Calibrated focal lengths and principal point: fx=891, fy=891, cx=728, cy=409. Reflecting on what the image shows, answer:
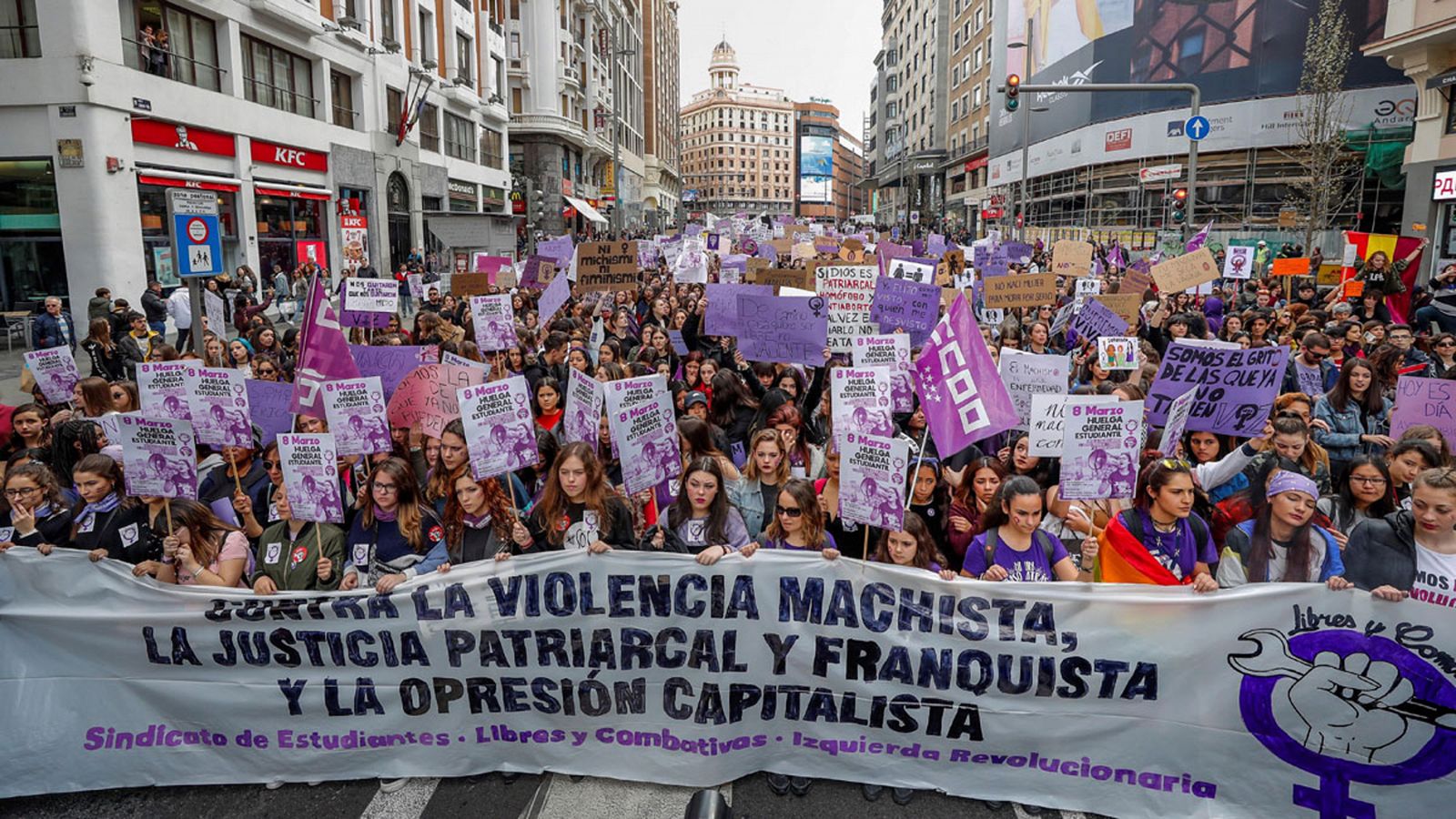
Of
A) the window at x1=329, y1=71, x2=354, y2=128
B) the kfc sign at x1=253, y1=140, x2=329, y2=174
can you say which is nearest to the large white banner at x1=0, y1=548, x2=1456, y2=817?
the kfc sign at x1=253, y1=140, x2=329, y2=174

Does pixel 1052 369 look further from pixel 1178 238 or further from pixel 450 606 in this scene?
pixel 1178 238

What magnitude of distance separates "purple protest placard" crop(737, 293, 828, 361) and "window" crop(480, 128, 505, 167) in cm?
3984

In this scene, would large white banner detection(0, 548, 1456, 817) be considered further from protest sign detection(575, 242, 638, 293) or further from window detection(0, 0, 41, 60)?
window detection(0, 0, 41, 60)

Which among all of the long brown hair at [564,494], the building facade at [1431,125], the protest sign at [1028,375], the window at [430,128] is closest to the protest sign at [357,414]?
the long brown hair at [564,494]

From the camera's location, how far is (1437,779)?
3799 mm

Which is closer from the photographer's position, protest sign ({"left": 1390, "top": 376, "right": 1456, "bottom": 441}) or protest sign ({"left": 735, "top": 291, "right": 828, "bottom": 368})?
protest sign ({"left": 1390, "top": 376, "right": 1456, "bottom": 441})

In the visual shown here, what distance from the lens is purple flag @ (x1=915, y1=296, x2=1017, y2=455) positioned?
5.62 meters

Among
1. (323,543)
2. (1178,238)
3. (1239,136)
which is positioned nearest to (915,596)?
(323,543)

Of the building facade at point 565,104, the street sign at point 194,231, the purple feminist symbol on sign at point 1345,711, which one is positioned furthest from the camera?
the building facade at point 565,104

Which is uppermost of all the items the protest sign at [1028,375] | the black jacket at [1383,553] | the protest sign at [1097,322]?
the protest sign at [1097,322]

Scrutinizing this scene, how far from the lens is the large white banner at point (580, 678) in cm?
425

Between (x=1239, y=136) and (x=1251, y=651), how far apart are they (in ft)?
123

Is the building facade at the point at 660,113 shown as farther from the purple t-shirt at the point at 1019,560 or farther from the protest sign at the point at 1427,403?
the purple t-shirt at the point at 1019,560

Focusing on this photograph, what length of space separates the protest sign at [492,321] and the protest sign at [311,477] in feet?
16.9
